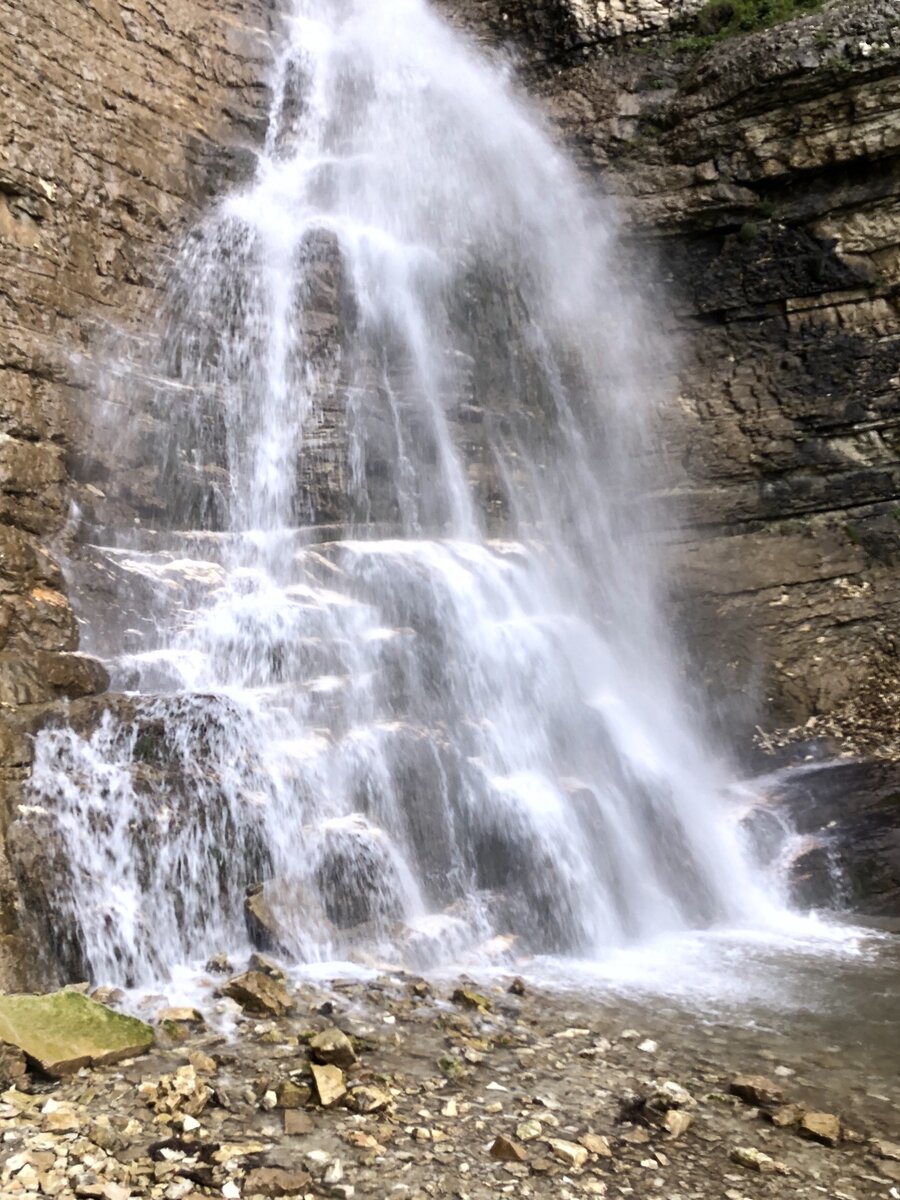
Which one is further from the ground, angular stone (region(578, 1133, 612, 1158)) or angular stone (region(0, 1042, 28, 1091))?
angular stone (region(0, 1042, 28, 1091))

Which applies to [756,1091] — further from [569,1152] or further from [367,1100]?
[367,1100]

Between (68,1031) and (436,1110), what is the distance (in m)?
1.91

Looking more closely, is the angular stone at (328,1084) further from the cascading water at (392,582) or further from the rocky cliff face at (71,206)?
the rocky cliff face at (71,206)

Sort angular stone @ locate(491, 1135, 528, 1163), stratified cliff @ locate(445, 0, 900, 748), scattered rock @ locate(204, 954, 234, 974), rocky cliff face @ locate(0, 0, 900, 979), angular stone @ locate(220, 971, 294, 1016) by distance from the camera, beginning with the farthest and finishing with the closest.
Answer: stratified cliff @ locate(445, 0, 900, 748)
rocky cliff face @ locate(0, 0, 900, 979)
scattered rock @ locate(204, 954, 234, 974)
angular stone @ locate(220, 971, 294, 1016)
angular stone @ locate(491, 1135, 528, 1163)

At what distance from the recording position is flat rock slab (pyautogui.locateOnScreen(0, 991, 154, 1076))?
463cm

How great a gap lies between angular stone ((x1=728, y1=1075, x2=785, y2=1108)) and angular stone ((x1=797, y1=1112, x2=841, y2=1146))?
0.72 ft

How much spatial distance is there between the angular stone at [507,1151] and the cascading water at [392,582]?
115 inches

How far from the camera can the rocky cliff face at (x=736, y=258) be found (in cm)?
1262

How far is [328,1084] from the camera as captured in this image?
4.57 m

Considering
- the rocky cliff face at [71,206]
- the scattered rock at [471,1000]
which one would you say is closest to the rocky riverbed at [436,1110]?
A: the scattered rock at [471,1000]

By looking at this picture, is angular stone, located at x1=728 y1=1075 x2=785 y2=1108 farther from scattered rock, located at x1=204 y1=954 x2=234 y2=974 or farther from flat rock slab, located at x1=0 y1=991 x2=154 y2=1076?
scattered rock, located at x1=204 y1=954 x2=234 y2=974

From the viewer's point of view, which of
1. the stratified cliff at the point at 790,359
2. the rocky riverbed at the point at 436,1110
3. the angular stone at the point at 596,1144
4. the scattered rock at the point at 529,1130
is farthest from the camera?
the stratified cliff at the point at 790,359

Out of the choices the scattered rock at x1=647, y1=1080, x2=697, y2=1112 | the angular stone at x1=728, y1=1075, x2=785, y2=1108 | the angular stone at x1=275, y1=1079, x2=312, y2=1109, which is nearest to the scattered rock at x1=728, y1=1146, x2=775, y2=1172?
the scattered rock at x1=647, y1=1080, x2=697, y2=1112

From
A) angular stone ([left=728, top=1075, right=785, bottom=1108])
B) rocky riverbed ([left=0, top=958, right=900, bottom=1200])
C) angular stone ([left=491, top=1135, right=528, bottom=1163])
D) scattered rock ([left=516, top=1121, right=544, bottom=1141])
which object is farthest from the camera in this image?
angular stone ([left=728, top=1075, right=785, bottom=1108])
